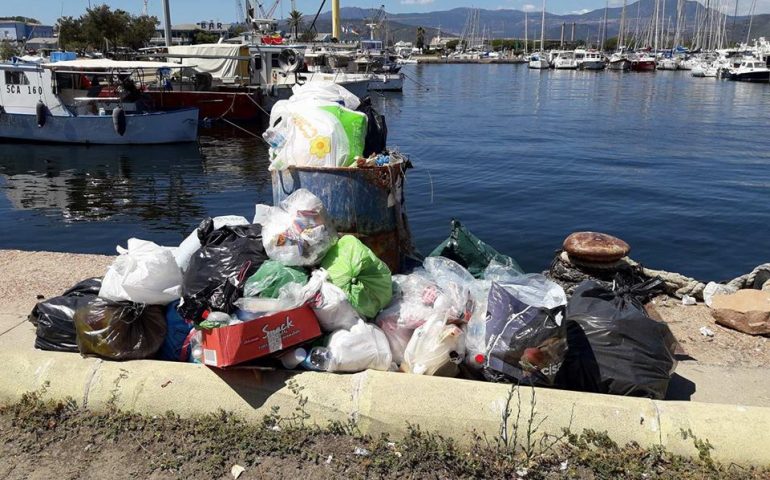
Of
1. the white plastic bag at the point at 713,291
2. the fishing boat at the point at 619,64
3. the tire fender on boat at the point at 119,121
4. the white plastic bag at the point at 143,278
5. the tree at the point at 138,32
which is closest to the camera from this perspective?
the white plastic bag at the point at 143,278

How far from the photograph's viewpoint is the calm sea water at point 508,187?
1024 cm

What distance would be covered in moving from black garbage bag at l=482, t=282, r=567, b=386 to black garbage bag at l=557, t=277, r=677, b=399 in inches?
10.0

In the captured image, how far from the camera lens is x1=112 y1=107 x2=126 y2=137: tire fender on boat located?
61.8 feet

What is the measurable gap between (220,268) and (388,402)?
138 centimetres

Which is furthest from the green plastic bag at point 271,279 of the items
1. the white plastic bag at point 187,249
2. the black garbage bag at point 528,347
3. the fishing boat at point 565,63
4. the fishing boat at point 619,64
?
the fishing boat at point 565,63

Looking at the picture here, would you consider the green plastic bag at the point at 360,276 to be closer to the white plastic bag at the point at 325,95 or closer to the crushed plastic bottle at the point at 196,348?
the crushed plastic bottle at the point at 196,348

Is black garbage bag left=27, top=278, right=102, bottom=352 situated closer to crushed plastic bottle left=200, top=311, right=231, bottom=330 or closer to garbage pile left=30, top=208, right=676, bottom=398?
garbage pile left=30, top=208, right=676, bottom=398

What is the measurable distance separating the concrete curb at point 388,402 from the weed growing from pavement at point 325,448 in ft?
0.16

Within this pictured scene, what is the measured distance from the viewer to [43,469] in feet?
9.50

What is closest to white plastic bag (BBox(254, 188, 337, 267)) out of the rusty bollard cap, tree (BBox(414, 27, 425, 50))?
the rusty bollard cap

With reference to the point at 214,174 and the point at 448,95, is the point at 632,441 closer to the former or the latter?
the point at 214,174

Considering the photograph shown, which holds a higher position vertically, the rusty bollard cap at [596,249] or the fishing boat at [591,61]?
the fishing boat at [591,61]

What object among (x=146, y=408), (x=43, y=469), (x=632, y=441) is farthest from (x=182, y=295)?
(x=632, y=441)

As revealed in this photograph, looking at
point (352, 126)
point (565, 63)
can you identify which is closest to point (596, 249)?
point (352, 126)
